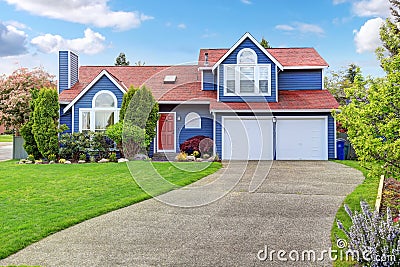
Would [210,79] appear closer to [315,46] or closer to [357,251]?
[315,46]

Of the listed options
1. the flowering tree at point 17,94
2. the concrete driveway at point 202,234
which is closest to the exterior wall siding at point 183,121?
the flowering tree at point 17,94

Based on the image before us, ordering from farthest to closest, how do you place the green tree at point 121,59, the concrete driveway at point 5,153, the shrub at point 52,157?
1. the green tree at point 121,59
2. the concrete driveway at point 5,153
3. the shrub at point 52,157

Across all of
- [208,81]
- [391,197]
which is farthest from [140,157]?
[391,197]

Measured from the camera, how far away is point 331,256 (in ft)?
17.9

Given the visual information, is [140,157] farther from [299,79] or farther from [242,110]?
[299,79]

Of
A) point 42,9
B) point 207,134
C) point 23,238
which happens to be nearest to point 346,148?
point 207,134

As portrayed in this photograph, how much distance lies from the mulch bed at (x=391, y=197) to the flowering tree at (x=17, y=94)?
62.5 feet

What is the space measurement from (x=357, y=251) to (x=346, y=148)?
53.4ft

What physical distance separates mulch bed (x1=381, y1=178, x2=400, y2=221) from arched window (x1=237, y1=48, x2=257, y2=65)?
9435 millimetres

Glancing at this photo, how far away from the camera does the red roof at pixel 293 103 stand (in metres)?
18.8

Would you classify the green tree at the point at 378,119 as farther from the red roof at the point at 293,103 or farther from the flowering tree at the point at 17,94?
the flowering tree at the point at 17,94

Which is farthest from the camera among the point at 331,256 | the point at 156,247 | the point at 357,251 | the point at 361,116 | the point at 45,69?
the point at 45,69

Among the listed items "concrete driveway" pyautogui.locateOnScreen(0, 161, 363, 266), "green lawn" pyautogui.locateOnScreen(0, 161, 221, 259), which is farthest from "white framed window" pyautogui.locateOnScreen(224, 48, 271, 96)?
"concrete driveway" pyautogui.locateOnScreen(0, 161, 363, 266)

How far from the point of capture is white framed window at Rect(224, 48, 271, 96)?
19406 mm
